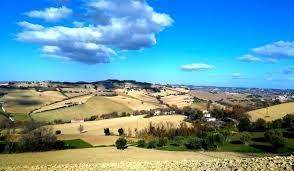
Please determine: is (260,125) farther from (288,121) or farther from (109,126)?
(109,126)

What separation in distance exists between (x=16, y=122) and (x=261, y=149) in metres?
105

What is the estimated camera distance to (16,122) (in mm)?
179000

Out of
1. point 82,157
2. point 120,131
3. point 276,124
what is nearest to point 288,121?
point 276,124

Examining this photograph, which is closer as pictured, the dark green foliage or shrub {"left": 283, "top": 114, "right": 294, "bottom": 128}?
shrub {"left": 283, "top": 114, "right": 294, "bottom": 128}

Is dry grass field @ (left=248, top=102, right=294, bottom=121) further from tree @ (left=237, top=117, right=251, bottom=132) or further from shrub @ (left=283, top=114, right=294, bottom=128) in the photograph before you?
tree @ (left=237, top=117, right=251, bottom=132)

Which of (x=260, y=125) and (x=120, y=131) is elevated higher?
(x=260, y=125)

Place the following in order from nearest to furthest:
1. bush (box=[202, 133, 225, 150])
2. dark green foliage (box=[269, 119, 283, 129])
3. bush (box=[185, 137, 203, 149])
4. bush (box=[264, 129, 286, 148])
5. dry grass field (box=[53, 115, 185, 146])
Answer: bush (box=[264, 129, 286, 148]) → bush (box=[202, 133, 225, 150]) → bush (box=[185, 137, 203, 149]) → dry grass field (box=[53, 115, 185, 146]) → dark green foliage (box=[269, 119, 283, 129])

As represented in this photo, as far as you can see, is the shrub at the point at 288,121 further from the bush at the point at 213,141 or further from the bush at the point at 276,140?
the bush at the point at 213,141

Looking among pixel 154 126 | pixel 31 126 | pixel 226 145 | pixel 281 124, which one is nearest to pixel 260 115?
pixel 281 124

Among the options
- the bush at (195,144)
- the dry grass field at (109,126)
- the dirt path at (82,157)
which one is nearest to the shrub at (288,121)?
the dry grass field at (109,126)

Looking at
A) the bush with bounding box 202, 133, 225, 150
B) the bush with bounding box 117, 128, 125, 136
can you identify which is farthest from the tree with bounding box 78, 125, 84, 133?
the bush with bounding box 202, 133, 225, 150

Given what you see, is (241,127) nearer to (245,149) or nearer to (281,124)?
(281,124)

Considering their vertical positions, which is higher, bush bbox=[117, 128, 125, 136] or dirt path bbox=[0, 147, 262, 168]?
dirt path bbox=[0, 147, 262, 168]

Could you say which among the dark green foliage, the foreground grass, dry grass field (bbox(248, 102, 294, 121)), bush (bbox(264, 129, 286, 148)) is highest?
dry grass field (bbox(248, 102, 294, 121))
